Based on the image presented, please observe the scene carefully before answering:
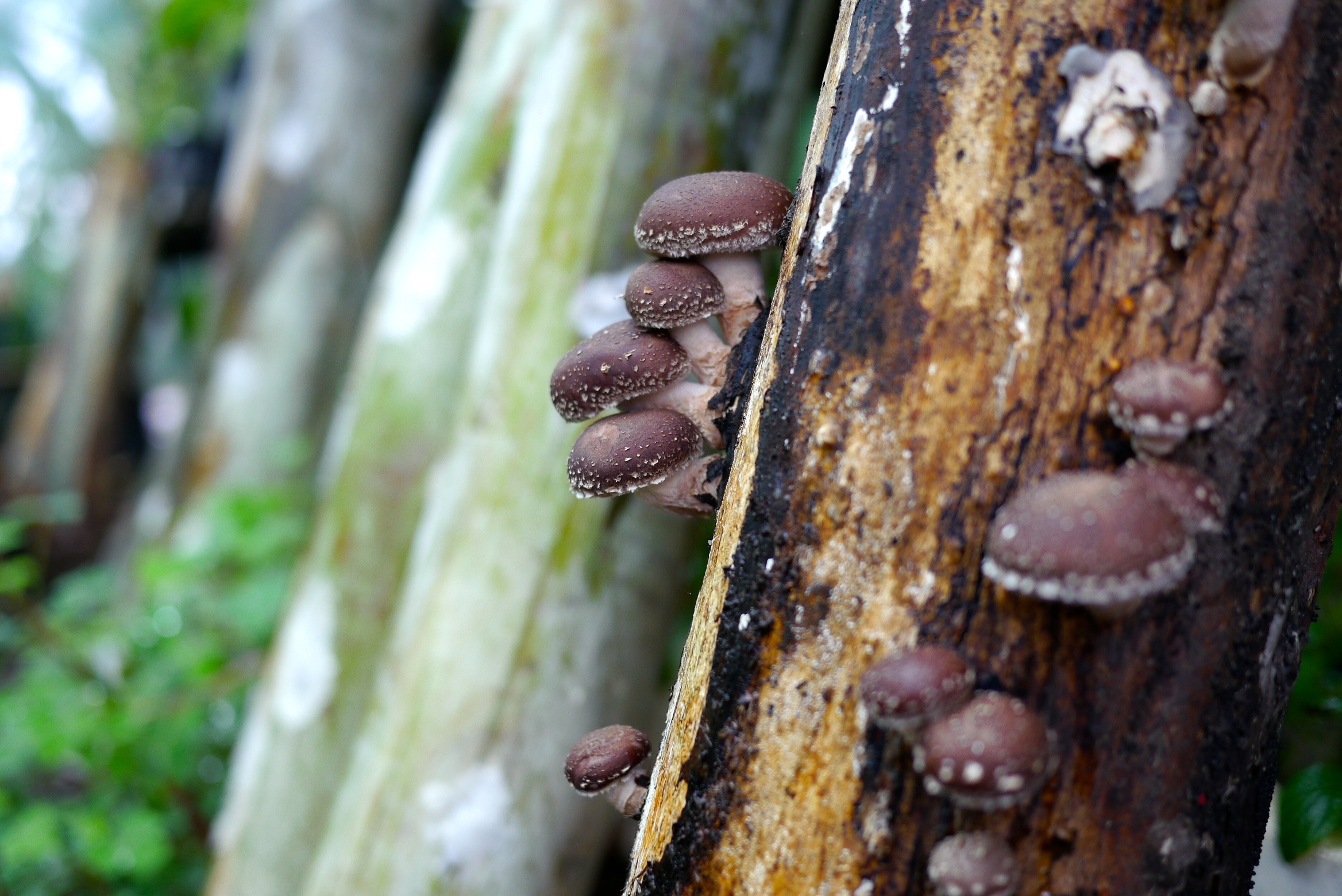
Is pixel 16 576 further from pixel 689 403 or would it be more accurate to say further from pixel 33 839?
pixel 689 403

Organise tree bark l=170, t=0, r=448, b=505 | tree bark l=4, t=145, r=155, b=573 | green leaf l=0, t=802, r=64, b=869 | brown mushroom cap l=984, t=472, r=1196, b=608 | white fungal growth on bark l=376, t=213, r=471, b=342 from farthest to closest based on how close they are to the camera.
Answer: tree bark l=4, t=145, r=155, b=573 < tree bark l=170, t=0, r=448, b=505 < white fungal growth on bark l=376, t=213, r=471, b=342 < green leaf l=0, t=802, r=64, b=869 < brown mushroom cap l=984, t=472, r=1196, b=608

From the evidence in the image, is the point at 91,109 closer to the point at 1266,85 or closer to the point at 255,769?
the point at 255,769

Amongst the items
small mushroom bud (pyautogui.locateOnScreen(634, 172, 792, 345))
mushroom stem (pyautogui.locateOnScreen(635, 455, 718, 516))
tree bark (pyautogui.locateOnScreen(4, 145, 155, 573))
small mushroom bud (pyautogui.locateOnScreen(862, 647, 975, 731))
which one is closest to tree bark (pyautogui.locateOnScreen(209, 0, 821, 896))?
mushroom stem (pyautogui.locateOnScreen(635, 455, 718, 516))

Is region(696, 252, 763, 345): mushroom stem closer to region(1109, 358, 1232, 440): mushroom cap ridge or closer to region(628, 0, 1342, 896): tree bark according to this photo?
region(628, 0, 1342, 896): tree bark

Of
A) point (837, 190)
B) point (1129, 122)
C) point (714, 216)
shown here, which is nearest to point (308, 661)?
point (714, 216)

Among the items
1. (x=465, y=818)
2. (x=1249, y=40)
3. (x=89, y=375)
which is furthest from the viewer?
(x=89, y=375)

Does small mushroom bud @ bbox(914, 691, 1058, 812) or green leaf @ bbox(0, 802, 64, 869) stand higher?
small mushroom bud @ bbox(914, 691, 1058, 812)

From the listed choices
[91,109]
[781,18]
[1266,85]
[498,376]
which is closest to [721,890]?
[1266,85]
